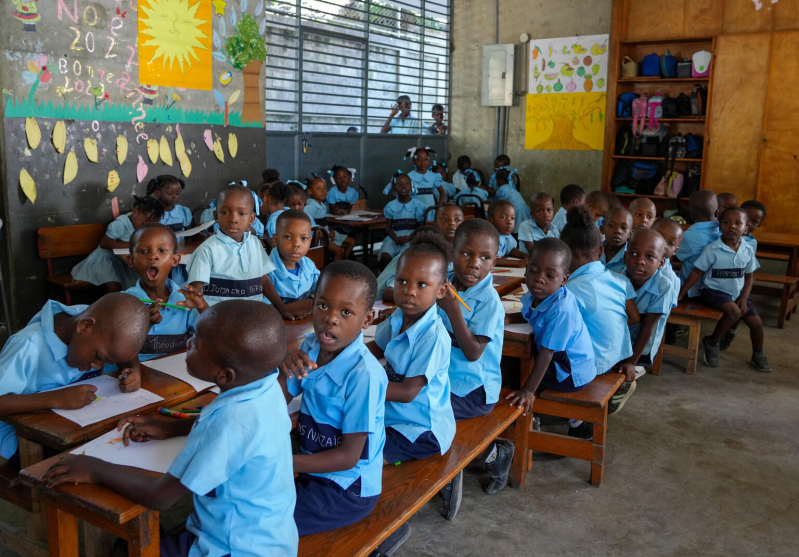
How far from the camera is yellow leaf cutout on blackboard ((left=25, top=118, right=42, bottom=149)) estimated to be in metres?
4.43

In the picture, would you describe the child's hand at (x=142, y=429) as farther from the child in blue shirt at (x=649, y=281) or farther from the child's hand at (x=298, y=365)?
the child in blue shirt at (x=649, y=281)

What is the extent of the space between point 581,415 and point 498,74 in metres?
7.61

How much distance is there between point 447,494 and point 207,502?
4.27 feet

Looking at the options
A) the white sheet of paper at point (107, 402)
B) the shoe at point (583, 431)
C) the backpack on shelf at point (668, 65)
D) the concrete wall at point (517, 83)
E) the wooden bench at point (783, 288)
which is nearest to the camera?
the white sheet of paper at point (107, 402)

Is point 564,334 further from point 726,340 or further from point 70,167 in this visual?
point 70,167

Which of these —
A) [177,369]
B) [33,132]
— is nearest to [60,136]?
[33,132]

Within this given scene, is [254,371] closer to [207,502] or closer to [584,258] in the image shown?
[207,502]

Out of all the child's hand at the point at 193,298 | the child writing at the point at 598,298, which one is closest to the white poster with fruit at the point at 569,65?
the child writing at the point at 598,298

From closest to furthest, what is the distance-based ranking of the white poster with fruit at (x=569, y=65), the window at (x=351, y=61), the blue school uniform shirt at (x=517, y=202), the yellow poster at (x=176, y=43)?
the yellow poster at (x=176, y=43) → the blue school uniform shirt at (x=517, y=202) → the window at (x=351, y=61) → the white poster with fruit at (x=569, y=65)

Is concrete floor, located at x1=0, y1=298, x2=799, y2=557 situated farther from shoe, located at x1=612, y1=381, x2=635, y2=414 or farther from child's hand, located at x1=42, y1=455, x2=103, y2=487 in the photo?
child's hand, located at x1=42, y1=455, x2=103, y2=487

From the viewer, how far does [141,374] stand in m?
2.06

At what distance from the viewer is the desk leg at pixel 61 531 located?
4.95ft

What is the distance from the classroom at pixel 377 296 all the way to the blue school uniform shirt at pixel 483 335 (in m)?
0.01

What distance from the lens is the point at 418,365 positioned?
6.52 ft
